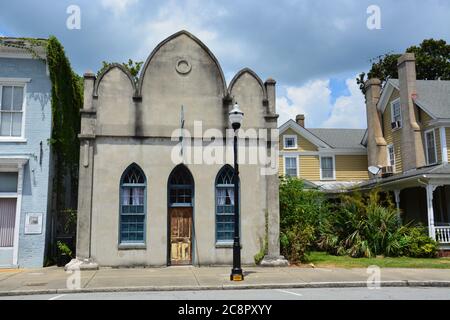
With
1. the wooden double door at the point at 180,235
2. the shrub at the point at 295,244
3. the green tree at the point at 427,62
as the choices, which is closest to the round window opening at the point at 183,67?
the wooden double door at the point at 180,235

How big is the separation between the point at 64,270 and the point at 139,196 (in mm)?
3503

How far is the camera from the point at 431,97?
26.4 meters

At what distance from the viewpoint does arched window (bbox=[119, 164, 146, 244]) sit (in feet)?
52.7

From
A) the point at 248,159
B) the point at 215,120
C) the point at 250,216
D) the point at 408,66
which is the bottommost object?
the point at 250,216

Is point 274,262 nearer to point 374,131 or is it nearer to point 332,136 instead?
point 374,131

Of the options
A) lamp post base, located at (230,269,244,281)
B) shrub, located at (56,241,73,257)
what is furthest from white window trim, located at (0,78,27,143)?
lamp post base, located at (230,269,244,281)

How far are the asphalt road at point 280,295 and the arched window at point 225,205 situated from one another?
491 cm

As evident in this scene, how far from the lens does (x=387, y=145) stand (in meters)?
29.4

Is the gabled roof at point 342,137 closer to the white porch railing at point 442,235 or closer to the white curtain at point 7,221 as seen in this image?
the white porch railing at point 442,235

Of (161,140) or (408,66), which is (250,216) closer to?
(161,140)

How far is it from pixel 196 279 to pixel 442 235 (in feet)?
45.2

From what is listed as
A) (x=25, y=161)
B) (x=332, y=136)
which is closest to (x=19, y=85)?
(x=25, y=161)

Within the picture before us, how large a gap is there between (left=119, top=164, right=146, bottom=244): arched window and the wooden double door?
3.53ft

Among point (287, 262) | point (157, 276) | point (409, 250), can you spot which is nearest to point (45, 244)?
point (157, 276)
